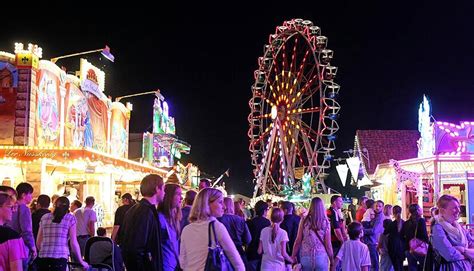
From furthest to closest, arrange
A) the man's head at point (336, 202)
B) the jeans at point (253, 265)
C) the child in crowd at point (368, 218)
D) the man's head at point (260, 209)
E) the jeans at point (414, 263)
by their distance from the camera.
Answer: the child in crowd at point (368, 218), the jeans at point (414, 263), the man's head at point (336, 202), the man's head at point (260, 209), the jeans at point (253, 265)

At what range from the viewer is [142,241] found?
5359 millimetres

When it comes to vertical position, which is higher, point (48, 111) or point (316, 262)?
point (48, 111)

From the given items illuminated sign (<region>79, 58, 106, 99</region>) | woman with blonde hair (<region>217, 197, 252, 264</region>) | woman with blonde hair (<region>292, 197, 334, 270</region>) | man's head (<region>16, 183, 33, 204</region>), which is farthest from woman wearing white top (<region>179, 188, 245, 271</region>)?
illuminated sign (<region>79, 58, 106, 99</region>)

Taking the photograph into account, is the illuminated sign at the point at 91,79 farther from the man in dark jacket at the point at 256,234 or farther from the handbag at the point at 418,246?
the handbag at the point at 418,246

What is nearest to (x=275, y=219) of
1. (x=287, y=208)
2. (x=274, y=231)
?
(x=274, y=231)

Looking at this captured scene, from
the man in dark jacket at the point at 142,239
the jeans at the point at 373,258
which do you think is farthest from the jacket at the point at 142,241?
the jeans at the point at 373,258

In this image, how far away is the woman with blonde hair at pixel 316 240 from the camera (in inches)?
326

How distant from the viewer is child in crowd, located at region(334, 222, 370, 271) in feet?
26.7

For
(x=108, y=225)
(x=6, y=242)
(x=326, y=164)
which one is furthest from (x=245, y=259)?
(x=326, y=164)

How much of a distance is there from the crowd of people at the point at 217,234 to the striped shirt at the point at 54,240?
0.5 inches

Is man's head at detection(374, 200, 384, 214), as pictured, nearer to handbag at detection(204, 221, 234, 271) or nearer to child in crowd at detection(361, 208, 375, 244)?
child in crowd at detection(361, 208, 375, 244)

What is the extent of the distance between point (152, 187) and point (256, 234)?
3877 mm

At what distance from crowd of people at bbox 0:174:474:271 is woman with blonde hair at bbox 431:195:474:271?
0.03 ft

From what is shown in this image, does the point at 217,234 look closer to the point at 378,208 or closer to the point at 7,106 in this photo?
the point at 378,208
